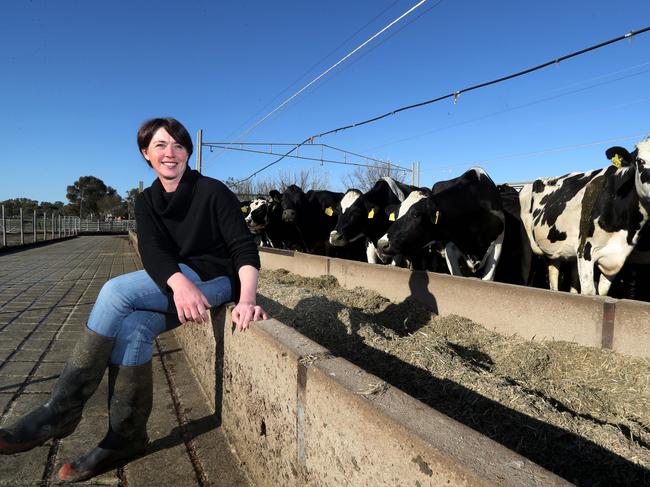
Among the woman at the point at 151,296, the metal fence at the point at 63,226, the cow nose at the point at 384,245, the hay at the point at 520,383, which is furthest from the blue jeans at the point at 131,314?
the metal fence at the point at 63,226

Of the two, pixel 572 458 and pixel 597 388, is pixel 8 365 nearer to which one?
pixel 572 458

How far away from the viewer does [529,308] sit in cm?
376

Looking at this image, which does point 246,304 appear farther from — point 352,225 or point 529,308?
point 352,225

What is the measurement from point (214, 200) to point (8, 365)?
7.69 ft

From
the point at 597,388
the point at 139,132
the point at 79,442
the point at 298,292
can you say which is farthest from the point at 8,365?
the point at 597,388

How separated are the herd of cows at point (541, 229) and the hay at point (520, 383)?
5.46 feet

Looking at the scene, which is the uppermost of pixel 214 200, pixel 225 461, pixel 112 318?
pixel 214 200

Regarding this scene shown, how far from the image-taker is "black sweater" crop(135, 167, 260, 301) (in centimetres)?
225

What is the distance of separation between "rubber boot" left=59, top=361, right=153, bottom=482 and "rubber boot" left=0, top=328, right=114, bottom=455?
0.10 meters

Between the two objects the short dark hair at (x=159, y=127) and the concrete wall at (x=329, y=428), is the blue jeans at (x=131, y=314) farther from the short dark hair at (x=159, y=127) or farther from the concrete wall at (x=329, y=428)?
the short dark hair at (x=159, y=127)

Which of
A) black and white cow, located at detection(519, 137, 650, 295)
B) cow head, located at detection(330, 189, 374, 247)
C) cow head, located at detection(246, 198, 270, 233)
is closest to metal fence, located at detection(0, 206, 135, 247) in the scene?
cow head, located at detection(246, 198, 270, 233)

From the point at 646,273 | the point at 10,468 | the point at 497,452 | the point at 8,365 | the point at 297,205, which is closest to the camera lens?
the point at 497,452

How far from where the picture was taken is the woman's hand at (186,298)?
200cm

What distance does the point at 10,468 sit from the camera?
6.66ft
